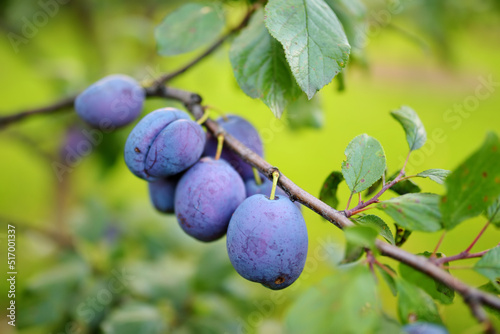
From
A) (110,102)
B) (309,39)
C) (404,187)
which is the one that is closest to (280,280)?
(404,187)

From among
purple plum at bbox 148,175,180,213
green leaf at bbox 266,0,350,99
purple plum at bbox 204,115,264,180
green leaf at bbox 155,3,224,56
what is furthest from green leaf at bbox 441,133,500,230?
green leaf at bbox 155,3,224,56

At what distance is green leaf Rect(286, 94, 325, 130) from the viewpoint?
1.00 metres

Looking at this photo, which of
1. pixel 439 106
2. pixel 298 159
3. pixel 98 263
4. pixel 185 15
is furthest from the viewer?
pixel 439 106

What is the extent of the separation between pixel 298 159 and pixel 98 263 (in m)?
2.50

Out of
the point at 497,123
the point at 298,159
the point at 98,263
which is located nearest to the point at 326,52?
the point at 98,263

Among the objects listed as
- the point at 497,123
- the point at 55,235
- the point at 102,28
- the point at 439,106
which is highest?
the point at 102,28

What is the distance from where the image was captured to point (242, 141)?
78 centimetres

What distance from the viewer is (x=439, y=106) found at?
5.73 metres

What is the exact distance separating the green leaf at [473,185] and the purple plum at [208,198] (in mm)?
322

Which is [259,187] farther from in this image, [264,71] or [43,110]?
[43,110]

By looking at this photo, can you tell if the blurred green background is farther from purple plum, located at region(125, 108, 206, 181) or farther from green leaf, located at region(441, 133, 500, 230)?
purple plum, located at region(125, 108, 206, 181)

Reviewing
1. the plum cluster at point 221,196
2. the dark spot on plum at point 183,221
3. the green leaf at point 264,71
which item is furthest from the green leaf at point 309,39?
the dark spot on plum at point 183,221

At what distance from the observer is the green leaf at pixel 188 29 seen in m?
0.88

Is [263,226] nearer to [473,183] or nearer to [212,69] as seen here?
[473,183]
